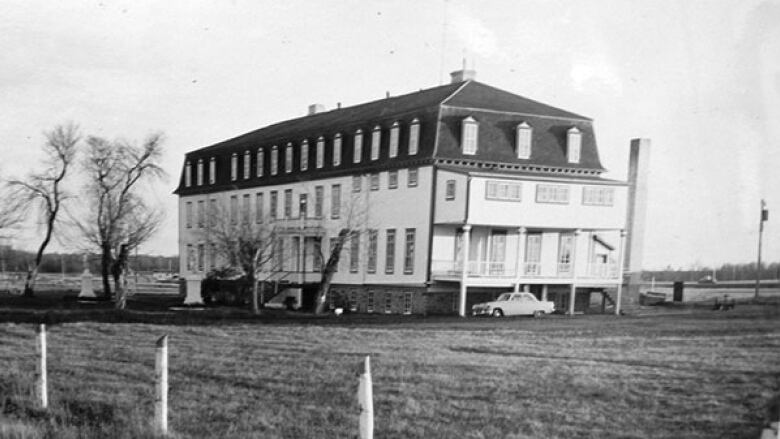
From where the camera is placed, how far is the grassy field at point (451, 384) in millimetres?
6293

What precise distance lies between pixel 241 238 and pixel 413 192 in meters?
5.60

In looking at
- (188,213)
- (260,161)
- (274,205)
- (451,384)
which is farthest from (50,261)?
(274,205)

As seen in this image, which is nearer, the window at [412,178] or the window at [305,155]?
the window at [412,178]

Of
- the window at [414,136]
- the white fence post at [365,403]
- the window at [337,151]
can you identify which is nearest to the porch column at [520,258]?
the window at [414,136]

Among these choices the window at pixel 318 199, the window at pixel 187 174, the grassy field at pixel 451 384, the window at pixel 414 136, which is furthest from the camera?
the window at pixel 318 199

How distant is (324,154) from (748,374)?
77.1 feet

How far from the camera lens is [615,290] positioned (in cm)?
1164

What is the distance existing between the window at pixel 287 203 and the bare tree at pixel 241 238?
4.10 ft

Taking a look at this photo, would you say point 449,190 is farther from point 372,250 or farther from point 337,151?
point 337,151

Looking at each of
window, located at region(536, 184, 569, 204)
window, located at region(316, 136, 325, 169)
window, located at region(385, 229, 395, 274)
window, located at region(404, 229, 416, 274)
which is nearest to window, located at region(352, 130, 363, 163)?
window, located at region(316, 136, 325, 169)

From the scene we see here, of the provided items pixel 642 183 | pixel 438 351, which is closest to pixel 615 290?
pixel 438 351

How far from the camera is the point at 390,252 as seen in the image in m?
26.2

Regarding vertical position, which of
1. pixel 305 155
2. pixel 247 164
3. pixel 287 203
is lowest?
pixel 287 203

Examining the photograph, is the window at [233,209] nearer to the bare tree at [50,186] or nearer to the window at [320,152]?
the window at [320,152]
